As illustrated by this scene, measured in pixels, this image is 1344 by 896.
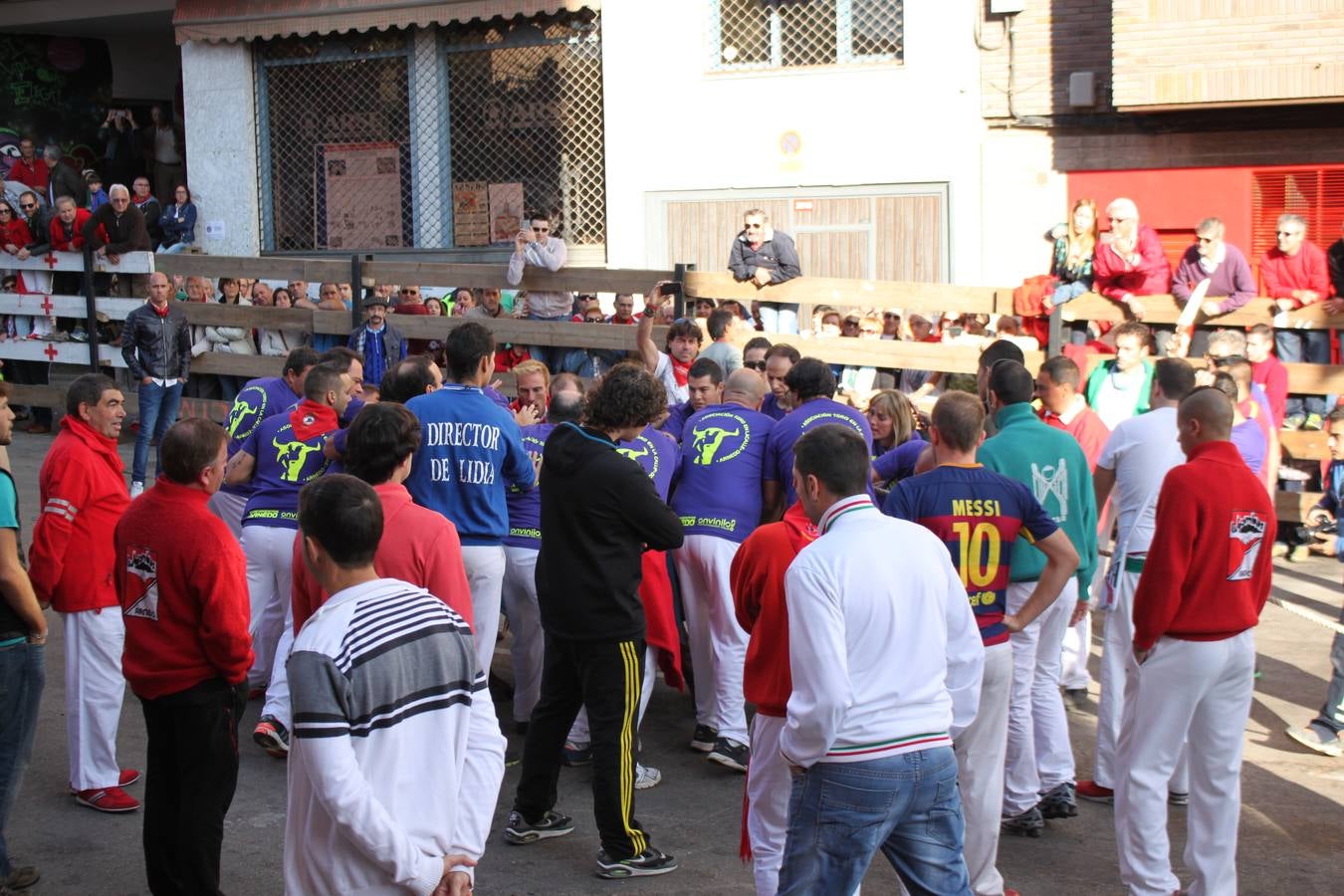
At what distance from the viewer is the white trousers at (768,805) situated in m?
5.04

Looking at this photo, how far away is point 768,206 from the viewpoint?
1644cm

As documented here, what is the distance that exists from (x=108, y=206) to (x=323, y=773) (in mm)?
14087

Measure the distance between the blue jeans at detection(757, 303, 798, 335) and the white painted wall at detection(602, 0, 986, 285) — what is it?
12.8 ft

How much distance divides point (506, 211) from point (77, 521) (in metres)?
12.2

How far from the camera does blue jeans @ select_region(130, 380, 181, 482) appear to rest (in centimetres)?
1344

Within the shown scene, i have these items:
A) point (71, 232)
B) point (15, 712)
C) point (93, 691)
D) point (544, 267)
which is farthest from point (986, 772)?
point (71, 232)

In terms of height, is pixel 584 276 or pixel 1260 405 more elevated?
pixel 584 276

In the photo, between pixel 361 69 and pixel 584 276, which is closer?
pixel 584 276

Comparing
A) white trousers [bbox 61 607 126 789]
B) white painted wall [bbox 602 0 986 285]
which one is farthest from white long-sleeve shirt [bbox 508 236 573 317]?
white trousers [bbox 61 607 126 789]

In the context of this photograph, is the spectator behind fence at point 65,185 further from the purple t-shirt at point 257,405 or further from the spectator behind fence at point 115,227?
the purple t-shirt at point 257,405

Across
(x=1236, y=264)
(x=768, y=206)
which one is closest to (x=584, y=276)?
(x=768, y=206)

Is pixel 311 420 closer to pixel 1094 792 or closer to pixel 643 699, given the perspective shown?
pixel 643 699

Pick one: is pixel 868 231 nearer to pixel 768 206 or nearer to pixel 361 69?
pixel 768 206

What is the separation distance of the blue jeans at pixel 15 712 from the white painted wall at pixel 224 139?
14.3 meters
